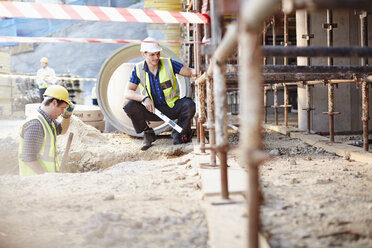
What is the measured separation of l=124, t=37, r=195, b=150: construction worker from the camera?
4219 mm

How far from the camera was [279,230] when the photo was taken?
4.36ft

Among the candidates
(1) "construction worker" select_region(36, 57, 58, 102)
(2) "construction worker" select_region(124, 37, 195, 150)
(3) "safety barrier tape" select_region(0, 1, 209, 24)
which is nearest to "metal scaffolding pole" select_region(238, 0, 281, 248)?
(3) "safety barrier tape" select_region(0, 1, 209, 24)

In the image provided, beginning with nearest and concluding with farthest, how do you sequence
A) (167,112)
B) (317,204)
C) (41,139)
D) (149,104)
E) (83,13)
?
(317,204)
(41,139)
(83,13)
(149,104)
(167,112)

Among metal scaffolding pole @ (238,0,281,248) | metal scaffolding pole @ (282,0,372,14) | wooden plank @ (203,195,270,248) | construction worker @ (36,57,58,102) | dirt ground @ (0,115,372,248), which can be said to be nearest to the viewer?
metal scaffolding pole @ (282,0,372,14)

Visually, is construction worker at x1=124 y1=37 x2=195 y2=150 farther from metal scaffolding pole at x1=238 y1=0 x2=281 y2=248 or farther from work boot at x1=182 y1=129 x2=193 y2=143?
metal scaffolding pole at x1=238 y1=0 x2=281 y2=248

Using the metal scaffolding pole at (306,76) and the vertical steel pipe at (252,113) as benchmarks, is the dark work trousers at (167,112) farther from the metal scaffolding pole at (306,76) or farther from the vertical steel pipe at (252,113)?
the vertical steel pipe at (252,113)

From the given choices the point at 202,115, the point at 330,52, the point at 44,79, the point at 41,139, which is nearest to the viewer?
the point at 330,52

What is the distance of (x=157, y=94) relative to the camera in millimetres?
4316

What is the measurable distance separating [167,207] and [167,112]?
2.76m

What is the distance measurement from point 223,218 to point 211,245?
20 cm

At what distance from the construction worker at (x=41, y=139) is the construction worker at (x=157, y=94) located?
1135 mm

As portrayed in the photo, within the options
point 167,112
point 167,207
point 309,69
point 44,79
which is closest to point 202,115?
point 309,69

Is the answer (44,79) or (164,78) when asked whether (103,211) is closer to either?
(164,78)

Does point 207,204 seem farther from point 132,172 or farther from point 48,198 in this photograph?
point 132,172
